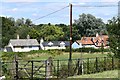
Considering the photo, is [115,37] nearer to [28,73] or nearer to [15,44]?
[28,73]

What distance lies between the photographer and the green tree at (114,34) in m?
10.3

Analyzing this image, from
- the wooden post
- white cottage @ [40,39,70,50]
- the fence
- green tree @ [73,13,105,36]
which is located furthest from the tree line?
the wooden post

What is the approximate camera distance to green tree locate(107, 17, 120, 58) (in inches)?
404

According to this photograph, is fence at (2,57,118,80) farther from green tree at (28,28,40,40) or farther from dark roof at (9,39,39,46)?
green tree at (28,28,40,40)

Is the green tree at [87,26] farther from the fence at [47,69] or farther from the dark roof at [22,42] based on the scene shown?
the fence at [47,69]

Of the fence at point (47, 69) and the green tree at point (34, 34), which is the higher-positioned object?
the green tree at point (34, 34)

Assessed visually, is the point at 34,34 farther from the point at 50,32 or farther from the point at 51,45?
the point at 50,32

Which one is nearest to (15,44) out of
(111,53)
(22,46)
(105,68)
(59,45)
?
(22,46)

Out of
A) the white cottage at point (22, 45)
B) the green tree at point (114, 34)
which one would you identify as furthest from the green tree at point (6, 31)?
the white cottage at point (22, 45)

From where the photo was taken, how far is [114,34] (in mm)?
10570

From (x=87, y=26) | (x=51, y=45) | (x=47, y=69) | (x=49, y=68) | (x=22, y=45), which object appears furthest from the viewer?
(x=51, y=45)

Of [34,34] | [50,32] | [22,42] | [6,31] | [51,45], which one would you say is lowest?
[51,45]

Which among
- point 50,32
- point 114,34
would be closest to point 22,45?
point 50,32

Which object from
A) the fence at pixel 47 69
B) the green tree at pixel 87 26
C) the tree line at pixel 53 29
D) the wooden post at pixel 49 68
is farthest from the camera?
the green tree at pixel 87 26
